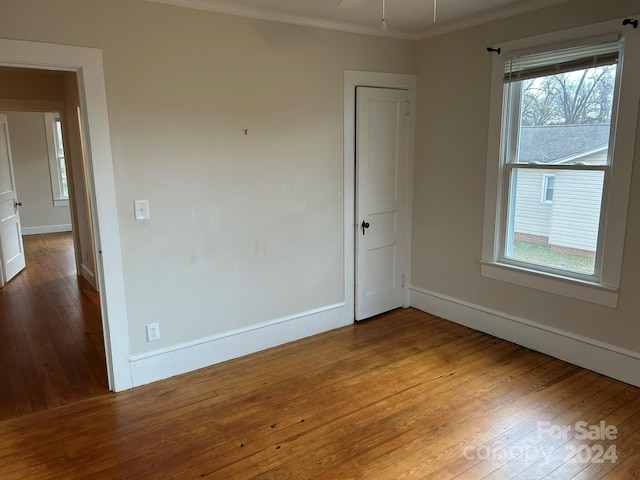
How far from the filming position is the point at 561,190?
320 cm

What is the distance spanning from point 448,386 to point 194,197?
2123mm

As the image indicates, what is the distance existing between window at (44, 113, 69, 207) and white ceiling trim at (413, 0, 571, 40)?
7.47 meters

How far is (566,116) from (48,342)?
14.3 ft

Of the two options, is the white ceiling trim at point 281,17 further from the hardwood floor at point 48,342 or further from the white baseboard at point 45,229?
the white baseboard at point 45,229

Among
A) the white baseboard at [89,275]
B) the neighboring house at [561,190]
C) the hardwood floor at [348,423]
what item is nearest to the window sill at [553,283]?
the neighboring house at [561,190]

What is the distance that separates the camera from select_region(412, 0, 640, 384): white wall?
9.62ft

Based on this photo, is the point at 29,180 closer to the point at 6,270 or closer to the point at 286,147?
the point at 6,270

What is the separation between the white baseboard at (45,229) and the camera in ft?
28.2

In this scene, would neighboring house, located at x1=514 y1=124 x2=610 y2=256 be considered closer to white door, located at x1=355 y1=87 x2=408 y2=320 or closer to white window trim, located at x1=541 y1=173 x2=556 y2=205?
white window trim, located at x1=541 y1=173 x2=556 y2=205

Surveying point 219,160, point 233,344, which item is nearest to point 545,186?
point 219,160

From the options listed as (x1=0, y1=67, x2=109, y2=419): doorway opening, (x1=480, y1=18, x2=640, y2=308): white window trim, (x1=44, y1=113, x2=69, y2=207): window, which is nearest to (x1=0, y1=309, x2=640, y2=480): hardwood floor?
(x1=0, y1=67, x2=109, y2=419): doorway opening

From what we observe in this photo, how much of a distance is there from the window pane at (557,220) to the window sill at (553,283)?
0.31ft

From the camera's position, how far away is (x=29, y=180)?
857cm

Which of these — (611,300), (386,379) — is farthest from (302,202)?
(611,300)
